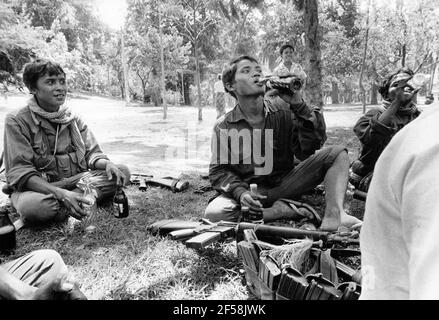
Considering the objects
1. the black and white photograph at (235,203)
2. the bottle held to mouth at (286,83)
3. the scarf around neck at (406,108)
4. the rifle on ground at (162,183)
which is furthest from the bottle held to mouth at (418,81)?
the rifle on ground at (162,183)

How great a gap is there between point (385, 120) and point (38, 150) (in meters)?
4.07

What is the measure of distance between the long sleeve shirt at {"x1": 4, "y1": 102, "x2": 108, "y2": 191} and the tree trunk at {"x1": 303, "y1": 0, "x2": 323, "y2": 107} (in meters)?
4.92

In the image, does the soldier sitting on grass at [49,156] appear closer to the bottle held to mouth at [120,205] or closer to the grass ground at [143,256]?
the bottle held to mouth at [120,205]

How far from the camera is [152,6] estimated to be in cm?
2109

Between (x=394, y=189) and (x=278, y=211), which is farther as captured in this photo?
(x=278, y=211)

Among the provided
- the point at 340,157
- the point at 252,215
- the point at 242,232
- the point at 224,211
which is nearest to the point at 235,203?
the point at 224,211

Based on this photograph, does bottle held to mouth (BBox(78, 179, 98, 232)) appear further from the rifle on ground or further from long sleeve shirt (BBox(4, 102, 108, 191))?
the rifle on ground

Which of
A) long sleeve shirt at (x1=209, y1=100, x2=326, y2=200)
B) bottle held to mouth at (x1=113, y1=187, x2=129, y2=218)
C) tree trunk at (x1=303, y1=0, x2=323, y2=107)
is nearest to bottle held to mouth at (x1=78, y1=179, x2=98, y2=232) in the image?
bottle held to mouth at (x1=113, y1=187, x2=129, y2=218)

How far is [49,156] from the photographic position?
4090mm

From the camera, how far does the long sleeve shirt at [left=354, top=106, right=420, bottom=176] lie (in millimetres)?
3805

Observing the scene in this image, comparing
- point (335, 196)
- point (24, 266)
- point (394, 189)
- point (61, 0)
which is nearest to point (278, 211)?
point (335, 196)

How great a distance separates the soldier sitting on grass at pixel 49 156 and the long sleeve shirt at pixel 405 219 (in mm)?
3355
